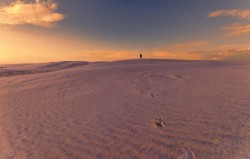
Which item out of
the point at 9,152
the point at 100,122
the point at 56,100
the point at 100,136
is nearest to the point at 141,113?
the point at 100,122

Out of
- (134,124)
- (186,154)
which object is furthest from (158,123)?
(186,154)

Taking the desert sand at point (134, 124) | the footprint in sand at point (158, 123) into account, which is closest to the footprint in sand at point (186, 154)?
the desert sand at point (134, 124)

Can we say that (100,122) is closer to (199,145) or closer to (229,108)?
(199,145)

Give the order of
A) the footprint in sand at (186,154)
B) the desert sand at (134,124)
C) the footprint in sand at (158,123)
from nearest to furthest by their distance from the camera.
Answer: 1. the footprint in sand at (186,154)
2. the desert sand at (134,124)
3. the footprint in sand at (158,123)

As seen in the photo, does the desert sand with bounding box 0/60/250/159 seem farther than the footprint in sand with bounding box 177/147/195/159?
Yes

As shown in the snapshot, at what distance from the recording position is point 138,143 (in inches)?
129

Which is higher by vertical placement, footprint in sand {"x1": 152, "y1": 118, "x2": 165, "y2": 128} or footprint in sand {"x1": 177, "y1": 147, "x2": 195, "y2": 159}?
footprint in sand {"x1": 152, "y1": 118, "x2": 165, "y2": 128}

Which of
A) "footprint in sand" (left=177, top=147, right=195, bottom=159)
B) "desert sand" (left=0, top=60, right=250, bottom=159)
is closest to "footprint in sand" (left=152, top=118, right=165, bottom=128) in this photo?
"desert sand" (left=0, top=60, right=250, bottom=159)

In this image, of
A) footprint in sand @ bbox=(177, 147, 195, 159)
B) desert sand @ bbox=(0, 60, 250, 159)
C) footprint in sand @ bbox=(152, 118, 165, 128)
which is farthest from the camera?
footprint in sand @ bbox=(152, 118, 165, 128)

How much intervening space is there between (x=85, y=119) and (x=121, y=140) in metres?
1.49

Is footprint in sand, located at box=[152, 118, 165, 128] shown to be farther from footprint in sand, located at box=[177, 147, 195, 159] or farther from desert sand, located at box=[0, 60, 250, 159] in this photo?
footprint in sand, located at box=[177, 147, 195, 159]

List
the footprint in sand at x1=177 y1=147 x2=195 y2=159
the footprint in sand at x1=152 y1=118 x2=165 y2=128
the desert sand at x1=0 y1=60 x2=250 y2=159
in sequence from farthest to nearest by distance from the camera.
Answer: the footprint in sand at x1=152 y1=118 x2=165 y2=128
the desert sand at x1=0 y1=60 x2=250 y2=159
the footprint in sand at x1=177 y1=147 x2=195 y2=159

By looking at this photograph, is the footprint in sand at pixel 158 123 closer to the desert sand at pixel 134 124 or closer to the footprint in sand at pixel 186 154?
the desert sand at pixel 134 124

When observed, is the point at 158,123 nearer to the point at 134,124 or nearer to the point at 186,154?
the point at 134,124
